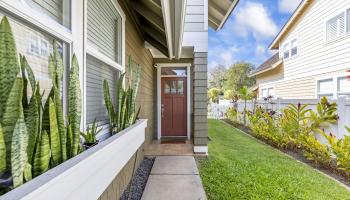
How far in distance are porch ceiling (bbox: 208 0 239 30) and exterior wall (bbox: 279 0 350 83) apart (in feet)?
13.5

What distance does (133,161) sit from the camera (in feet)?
12.4

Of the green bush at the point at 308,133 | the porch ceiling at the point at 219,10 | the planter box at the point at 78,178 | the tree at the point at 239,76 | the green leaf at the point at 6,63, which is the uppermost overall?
the tree at the point at 239,76

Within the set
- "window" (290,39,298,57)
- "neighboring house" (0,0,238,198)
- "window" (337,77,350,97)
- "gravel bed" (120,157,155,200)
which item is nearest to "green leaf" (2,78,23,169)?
"neighboring house" (0,0,238,198)

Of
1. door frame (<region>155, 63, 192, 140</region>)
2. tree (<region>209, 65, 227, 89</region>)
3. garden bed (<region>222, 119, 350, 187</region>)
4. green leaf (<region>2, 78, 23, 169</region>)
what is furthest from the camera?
tree (<region>209, 65, 227, 89</region>)

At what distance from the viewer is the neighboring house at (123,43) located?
4.52 ft

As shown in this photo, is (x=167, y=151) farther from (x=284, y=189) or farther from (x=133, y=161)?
(x=284, y=189)

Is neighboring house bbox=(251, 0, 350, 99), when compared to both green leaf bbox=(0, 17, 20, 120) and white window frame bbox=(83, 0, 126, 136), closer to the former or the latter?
white window frame bbox=(83, 0, 126, 136)

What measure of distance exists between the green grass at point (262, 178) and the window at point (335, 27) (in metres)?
4.95

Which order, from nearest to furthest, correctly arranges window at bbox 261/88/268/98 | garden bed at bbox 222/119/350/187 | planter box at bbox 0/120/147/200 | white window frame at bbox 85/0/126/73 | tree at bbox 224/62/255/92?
planter box at bbox 0/120/147/200, white window frame at bbox 85/0/126/73, garden bed at bbox 222/119/350/187, window at bbox 261/88/268/98, tree at bbox 224/62/255/92

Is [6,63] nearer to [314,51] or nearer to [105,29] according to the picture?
[105,29]

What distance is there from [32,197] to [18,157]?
24 centimetres

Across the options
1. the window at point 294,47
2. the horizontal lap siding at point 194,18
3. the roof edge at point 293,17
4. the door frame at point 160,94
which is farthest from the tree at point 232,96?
the horizontal lap siding at point 194,18

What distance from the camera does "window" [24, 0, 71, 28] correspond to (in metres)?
1.35

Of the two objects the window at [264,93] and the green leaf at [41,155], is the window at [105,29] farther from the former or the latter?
the window at [264,93]
